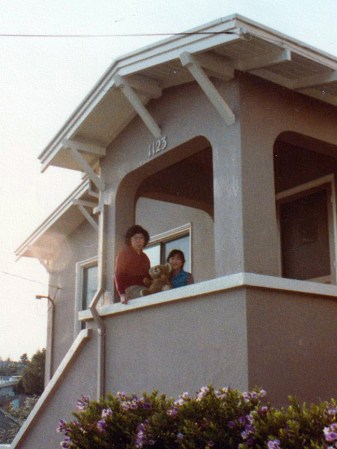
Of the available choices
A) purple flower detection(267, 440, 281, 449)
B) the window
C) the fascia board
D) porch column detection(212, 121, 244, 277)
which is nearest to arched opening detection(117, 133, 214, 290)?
the window

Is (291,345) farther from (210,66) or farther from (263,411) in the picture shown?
(210,66)

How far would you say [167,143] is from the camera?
26.0 ft

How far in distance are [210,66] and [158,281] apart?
2.50m

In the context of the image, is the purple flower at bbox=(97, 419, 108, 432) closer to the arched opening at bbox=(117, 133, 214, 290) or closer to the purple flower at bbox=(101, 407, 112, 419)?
the purple flower at bbox=(101, 407, 112, 419)

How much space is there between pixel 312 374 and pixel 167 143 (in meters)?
3.12

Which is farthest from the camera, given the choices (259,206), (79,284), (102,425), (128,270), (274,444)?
(79,284)

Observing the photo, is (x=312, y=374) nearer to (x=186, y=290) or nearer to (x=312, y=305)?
(x=312, y=305)

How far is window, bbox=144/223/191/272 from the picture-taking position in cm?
1084

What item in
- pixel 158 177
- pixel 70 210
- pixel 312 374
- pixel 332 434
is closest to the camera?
pixel 332 434

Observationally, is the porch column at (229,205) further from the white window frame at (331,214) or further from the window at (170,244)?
the window at (170,244)

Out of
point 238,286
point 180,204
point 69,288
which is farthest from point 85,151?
point 69,288

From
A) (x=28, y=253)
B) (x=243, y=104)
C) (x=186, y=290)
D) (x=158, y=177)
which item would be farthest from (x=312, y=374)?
(x=28, y=253)

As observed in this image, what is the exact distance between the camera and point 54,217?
13.8 metres

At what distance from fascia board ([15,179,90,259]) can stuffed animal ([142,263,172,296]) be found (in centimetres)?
427
